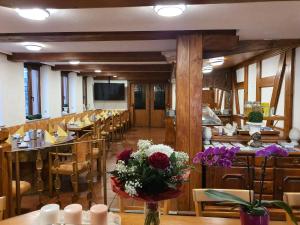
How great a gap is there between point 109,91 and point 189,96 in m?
9.06

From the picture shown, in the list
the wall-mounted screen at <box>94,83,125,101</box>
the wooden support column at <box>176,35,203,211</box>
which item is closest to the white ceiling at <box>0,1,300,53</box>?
the wooden support column at <box>176,35,203,211</box>

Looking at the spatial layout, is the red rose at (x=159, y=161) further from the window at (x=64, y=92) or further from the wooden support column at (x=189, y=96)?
the window at (x=64, y=92)

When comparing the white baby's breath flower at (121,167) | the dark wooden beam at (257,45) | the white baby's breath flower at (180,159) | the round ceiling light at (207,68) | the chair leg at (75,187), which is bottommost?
the chair leg at (75,187)

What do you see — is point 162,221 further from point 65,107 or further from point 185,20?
point 65,107

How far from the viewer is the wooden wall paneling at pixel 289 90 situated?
355 centimetres

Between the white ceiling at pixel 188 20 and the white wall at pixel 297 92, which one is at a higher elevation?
the white ceiling at pixel 188 20

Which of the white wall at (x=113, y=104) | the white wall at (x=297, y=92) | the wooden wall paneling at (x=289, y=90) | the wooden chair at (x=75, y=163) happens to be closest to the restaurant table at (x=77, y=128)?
the wooden chair at (x=75, y=163)

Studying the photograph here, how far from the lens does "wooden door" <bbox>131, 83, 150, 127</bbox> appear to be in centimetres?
1213

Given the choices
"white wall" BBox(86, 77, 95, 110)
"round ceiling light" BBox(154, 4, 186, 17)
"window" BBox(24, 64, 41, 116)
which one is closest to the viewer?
"round ceiling light" BBox(154, 4, 186, 17)

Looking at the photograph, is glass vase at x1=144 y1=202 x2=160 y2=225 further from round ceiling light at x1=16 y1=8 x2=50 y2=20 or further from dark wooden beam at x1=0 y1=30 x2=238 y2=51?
dark wooden beam at x1=0 y1=30 x2=238 y2=51

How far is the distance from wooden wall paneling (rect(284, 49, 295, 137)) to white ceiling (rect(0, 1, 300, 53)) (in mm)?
407

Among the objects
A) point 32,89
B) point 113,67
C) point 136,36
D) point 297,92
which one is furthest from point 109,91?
point 297,92

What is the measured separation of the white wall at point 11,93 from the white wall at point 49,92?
1143 mm

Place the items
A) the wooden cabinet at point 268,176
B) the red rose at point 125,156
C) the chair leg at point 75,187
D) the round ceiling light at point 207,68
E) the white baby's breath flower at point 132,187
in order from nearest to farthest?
1. the white baby's breath flower at point 132,187
2. the red rose at point 125,156
3. the wooden cabinet at point 268,176
4. the chair leg at point 75,187
5. the round ceiling light at point 207,68
